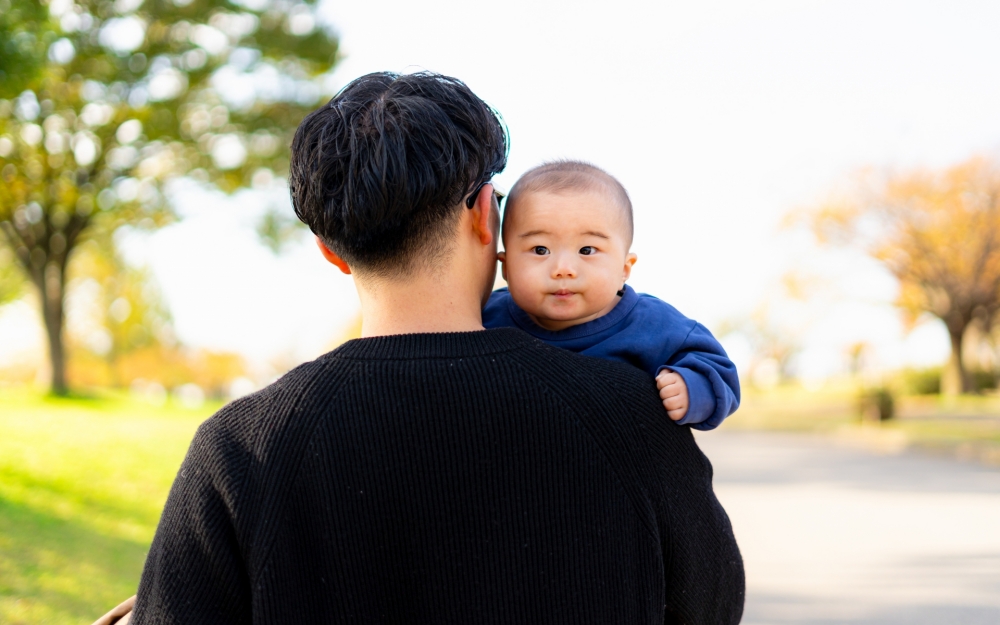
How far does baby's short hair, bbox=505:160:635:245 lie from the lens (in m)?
1.96

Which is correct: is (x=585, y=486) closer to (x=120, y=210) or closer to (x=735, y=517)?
(x=735, y=517)

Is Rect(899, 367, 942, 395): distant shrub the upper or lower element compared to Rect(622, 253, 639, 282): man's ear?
lower

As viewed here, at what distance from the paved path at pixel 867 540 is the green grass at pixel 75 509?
3.68 meters

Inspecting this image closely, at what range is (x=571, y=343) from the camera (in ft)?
6.03

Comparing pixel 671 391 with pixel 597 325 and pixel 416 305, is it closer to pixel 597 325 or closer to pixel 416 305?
pixel 597 325

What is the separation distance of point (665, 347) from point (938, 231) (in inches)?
1172

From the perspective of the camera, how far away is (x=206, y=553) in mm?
1401

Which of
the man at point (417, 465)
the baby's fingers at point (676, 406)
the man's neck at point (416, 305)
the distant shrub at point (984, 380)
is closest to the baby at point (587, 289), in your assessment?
the baby's fingers at point (676, 406)

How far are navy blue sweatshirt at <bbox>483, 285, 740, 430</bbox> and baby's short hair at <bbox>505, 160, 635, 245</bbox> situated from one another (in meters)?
0.21

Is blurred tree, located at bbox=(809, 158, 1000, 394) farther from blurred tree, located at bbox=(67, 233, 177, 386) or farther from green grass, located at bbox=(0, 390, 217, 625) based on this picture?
blurred tree, located at bbox=(67, 233, 177, 386)

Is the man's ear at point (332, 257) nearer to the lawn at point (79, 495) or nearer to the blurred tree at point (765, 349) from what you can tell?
the lawn at point (79, 495)

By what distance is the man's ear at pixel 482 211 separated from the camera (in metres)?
1.55

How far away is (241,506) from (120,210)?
20.5 metres

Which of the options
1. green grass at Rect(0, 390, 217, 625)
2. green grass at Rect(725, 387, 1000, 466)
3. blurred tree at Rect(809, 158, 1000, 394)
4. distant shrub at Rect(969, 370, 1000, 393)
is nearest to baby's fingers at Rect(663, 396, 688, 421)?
green grass at Rect(0, 390, 217, 625)
